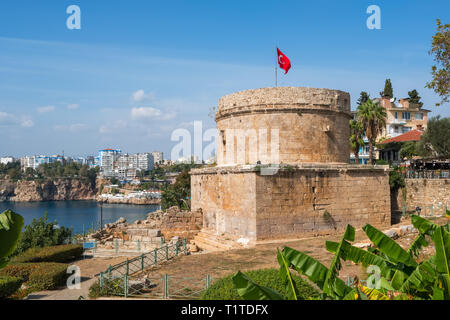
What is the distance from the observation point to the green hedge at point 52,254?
17797mm

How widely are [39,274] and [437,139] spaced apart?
32883 mm

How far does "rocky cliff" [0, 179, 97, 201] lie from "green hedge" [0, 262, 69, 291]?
415 ft

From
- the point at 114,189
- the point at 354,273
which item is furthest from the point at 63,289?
the point at 114,189

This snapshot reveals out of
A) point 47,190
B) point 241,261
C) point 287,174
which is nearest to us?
point 241,261

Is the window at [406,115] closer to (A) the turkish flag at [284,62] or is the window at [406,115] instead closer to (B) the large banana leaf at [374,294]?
(A) the turkish flag at [284,62]

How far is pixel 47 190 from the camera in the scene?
431ft

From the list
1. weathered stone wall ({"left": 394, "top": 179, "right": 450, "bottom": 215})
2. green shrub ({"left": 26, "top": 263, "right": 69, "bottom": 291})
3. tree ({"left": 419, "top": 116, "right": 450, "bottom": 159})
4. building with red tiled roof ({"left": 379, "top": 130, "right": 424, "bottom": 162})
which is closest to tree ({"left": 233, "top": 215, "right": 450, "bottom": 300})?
green shrub ({"left": 26, "top": 263, "right": 69, "bottom": 291})

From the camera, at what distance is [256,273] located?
8.38 m

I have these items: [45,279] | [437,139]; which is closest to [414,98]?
[437,139]

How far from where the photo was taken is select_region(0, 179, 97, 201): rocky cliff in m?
128

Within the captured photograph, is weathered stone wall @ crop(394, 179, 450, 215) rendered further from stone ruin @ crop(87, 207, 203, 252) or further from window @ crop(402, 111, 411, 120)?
window @ crop(402, 111, 411, 120)

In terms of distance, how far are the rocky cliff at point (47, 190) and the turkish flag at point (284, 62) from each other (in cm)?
12805

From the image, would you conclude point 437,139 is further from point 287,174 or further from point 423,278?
point 423,278
